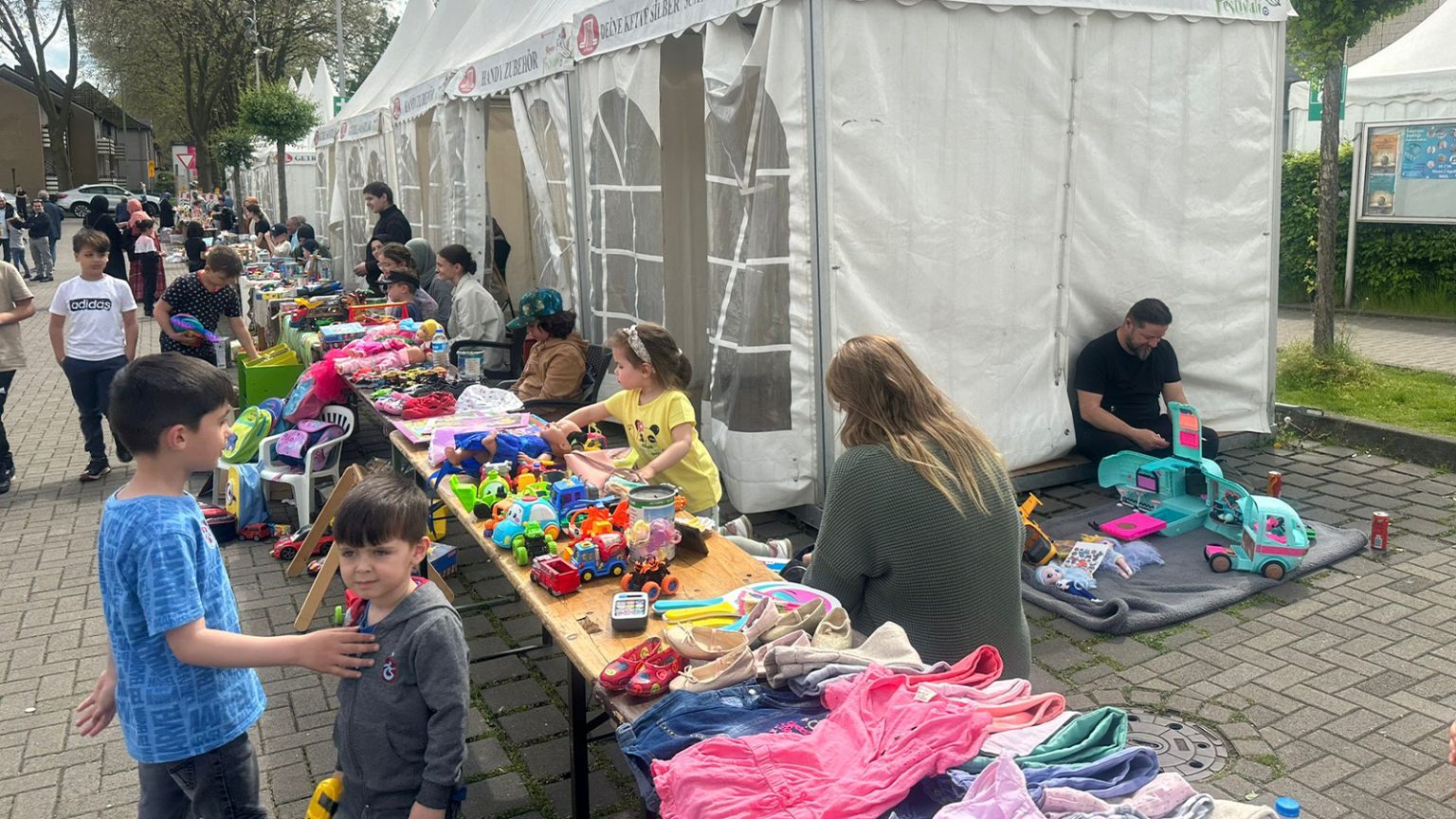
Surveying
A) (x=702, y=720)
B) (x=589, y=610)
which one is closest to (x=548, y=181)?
(x=589, y=610)

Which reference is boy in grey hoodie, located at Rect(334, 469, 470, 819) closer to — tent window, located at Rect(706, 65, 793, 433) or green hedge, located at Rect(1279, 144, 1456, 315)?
tent window, located at Rect(706, 65, 793, 433)

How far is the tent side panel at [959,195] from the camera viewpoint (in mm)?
5711

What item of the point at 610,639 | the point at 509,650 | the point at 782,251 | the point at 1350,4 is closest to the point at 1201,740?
the point at 610,639

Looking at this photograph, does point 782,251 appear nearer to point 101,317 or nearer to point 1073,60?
point 1073,60

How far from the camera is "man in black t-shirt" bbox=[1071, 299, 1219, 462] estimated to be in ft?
21.1

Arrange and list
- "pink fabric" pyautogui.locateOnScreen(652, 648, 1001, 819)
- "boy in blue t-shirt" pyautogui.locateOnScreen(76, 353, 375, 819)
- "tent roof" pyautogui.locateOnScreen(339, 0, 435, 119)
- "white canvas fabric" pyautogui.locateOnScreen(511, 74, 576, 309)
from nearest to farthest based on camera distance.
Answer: "pink fabric" pyautogui.locateOnScreen(652, 648, 1001, 819) → "boy in blue t-shirt" pyautogui.locateOnScreen(76, 353, 375, 819) → "white canvas fabric" pyautogui.locateOnScreen(511, 74, 576, 309) → "tent roof" pyautogui.locateOnScreen(339, 0, 435, 119)

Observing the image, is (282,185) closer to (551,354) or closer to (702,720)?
(551,354)

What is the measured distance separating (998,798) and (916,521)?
1.05 m

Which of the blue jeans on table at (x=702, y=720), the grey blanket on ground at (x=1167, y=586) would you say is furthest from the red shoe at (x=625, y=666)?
the grey blanket on ground at (x=1167, y=586)

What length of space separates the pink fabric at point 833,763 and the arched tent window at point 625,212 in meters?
5.58

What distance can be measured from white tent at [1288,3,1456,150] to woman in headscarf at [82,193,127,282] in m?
14.8

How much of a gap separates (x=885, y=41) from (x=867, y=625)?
370cm

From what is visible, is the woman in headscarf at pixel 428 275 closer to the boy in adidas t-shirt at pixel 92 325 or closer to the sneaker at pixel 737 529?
the boy in adidas t-shirt at pixel 92 325

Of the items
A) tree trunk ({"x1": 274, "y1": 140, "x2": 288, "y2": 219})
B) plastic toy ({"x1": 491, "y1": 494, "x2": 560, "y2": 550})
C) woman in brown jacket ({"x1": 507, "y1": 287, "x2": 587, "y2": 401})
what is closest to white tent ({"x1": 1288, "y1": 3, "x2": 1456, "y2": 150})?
woman in brown jacket ({"x1": 507, "y1": 287, "x2": 587, "y2": 401})
